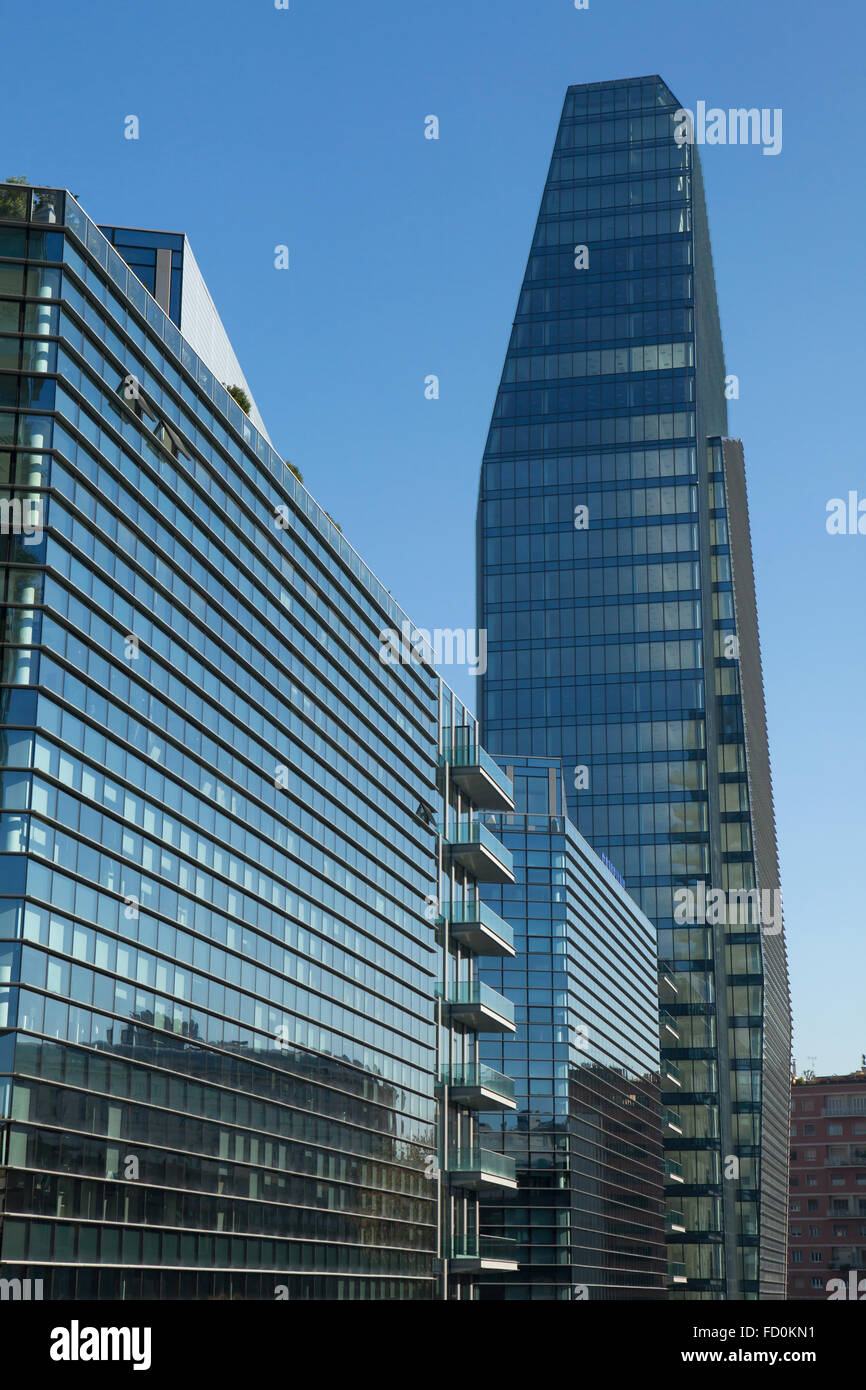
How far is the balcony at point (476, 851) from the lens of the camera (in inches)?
2258

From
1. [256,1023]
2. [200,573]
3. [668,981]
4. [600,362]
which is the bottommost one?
[256,1023]

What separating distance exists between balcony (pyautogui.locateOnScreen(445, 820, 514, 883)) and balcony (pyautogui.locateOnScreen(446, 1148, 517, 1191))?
10.4 m

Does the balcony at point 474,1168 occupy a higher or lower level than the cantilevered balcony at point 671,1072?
lower

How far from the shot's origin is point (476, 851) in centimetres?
5753

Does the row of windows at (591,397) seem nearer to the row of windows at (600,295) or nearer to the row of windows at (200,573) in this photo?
the row of windows at (600,295)

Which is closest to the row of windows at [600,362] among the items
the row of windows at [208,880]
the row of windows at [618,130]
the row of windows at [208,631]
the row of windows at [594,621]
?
the row of windows at [594,621]

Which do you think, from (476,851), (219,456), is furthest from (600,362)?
(219,456)

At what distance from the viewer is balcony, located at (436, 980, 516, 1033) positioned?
2192 inches

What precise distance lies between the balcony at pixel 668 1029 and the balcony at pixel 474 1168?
70534mm

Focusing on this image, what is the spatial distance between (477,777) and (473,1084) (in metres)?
11.2

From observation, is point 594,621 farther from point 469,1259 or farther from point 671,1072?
point 469,1259

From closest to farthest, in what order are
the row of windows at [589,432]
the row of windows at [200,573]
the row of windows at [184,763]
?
the row of windows at [184,763]
the row of windows at [200,573]
the row of windows at [589,432]

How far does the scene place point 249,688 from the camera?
37.2 meters
